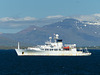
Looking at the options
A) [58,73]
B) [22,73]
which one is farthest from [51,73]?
[22,73]

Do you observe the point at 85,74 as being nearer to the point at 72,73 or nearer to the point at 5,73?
the point at 72,73

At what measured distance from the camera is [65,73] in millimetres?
104625

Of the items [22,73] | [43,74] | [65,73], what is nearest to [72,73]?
[65,73]

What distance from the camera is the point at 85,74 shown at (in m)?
102

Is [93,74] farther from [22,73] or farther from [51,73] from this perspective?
[22,73]

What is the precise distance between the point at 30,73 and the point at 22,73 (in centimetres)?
283

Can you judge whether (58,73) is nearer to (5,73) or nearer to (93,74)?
(93,74)

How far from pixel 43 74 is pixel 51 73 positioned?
4004 mm

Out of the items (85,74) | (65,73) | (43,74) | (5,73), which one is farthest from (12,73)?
(85,74)

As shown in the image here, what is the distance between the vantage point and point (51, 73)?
104m

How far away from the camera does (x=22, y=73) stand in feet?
340

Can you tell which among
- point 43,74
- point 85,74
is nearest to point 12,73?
point 43,74

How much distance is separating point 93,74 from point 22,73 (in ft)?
82.0

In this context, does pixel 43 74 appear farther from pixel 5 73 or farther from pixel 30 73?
pixel 5 73
